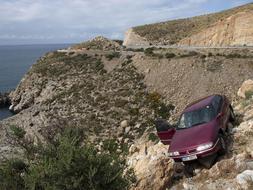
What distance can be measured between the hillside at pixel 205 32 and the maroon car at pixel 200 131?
134 feet

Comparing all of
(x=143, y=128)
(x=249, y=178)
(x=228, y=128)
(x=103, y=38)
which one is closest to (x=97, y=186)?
(x=249, y=178)

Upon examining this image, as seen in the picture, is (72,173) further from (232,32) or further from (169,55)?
(232,32)

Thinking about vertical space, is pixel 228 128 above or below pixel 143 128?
above

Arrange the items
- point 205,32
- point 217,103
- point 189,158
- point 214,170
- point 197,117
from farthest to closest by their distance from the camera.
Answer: point 205,32 → point 217,103 → point 197,117 → point 189,158 → point 214,170

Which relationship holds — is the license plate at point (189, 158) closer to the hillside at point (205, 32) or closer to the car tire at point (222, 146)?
the car tire at point (222, 146)

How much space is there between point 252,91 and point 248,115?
4.60 m

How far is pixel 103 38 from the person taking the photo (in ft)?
285

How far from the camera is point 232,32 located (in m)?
58.2

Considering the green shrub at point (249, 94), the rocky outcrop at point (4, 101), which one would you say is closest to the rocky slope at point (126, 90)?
the green shrub at point (249, 94)

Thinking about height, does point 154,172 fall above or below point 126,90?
above

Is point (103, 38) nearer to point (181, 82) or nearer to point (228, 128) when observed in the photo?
point (181, 82)

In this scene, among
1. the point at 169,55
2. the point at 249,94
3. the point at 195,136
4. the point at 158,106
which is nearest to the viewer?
the point at 195,136

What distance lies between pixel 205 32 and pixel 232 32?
718 centimetres

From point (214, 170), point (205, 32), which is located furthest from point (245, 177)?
point (205, 32)
